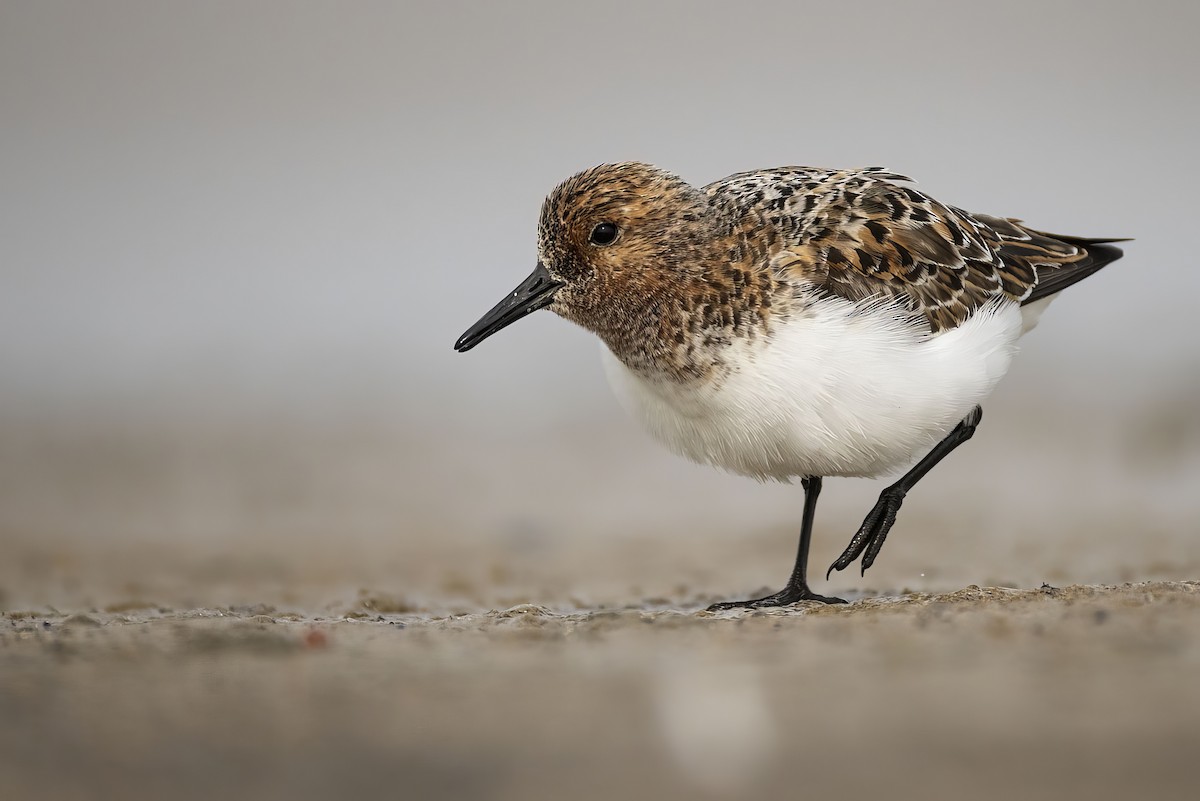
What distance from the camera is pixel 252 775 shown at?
11.0 feet

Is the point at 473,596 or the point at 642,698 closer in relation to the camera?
the point at 642,698

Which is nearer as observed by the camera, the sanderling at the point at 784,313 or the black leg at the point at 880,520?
the sanderling at the point at 784,313

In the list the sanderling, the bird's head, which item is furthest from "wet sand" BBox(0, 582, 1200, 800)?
the bird's head

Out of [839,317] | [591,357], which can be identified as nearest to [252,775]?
[839,317]

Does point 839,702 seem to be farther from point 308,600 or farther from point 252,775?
point 308,600

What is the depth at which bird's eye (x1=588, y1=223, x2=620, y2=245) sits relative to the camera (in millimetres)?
5492

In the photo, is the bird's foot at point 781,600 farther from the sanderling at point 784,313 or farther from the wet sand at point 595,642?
the wet sand at point 595,642

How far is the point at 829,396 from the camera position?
16.6 ft

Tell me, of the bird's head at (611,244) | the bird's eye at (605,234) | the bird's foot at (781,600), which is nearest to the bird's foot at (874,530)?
the bird's foot at (781,600)

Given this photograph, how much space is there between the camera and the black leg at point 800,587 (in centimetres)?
563

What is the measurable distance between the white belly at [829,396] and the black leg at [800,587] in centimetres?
48

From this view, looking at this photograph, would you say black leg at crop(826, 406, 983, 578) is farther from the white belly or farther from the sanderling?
the white belly

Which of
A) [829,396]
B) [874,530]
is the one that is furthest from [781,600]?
[829,396]

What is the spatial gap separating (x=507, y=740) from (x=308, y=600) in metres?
3.00
